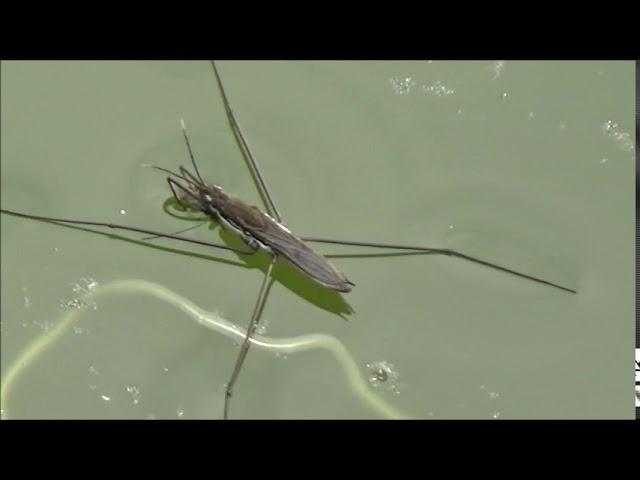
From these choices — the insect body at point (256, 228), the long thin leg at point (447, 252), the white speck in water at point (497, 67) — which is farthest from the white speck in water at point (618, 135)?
the insect body at point (256, 228)

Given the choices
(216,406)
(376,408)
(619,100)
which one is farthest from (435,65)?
(216,406)

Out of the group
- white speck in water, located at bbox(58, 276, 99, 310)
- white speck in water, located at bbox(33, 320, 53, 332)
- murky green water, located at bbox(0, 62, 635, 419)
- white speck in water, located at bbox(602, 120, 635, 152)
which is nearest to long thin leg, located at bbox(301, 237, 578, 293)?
murky green water, located at bbox(0, 62, 635, 419)

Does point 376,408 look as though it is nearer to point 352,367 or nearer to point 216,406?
point 352,367

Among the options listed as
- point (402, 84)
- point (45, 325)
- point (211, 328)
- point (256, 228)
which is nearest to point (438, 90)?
point (402, 84)

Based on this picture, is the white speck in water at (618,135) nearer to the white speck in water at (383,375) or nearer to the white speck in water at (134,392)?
the white speck in water at (383,375)

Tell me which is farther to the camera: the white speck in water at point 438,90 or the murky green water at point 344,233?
the white speck in water at point 438,90

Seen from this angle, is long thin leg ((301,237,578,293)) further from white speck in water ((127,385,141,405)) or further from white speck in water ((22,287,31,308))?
white speck in water ((22,287,31,308))
